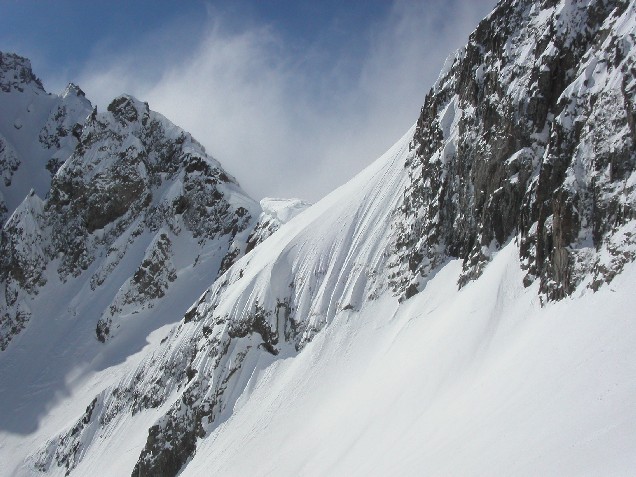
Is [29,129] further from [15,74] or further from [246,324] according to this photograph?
[246,324]

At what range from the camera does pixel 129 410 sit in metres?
51.2

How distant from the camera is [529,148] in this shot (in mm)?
33719

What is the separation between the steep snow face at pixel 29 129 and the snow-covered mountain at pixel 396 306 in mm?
25404

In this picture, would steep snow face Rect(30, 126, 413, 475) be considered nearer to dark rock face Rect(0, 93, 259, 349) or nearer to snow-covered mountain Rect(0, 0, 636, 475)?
snow-covered mountain Rect(0, 0, 636, 475)

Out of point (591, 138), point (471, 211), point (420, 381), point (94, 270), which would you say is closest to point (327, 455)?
point (420, 381)

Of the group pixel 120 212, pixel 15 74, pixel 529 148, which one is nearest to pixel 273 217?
pixel 120 212

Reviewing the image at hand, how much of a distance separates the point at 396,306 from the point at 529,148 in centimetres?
1337

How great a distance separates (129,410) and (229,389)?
40.4 feet

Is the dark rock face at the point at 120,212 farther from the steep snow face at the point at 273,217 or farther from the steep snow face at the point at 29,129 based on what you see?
the steep snow face at the point at 29,129

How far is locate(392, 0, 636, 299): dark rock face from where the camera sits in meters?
26.2

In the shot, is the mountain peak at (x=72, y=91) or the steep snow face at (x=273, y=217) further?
the mountain peak at (x=72, y=91)

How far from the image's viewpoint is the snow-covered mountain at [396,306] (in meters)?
23.2

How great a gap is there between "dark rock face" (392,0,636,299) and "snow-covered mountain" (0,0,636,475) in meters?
0.12

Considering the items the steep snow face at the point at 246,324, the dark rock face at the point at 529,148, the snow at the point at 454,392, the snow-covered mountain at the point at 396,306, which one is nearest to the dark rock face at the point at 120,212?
the snow-covered mountain at the point at 396,306
